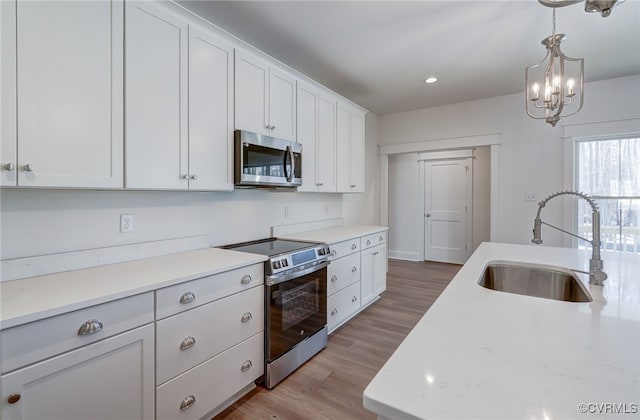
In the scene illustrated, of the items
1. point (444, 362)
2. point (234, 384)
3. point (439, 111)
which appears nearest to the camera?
point (444, 362)

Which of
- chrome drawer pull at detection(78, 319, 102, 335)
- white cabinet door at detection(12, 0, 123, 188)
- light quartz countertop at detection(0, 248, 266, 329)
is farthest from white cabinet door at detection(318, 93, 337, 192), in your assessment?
chrome drawer pull at detection(78, 319, 102, 335)

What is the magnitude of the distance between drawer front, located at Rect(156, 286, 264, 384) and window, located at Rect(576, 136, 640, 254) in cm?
411

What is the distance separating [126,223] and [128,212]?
0.23 feet

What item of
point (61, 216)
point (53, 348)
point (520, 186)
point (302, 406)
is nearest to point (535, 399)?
point (53, 348)

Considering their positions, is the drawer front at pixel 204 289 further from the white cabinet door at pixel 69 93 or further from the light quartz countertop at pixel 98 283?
the white cabinet door at pixel 69 93

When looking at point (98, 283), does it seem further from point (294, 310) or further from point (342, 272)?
point (342, 272)

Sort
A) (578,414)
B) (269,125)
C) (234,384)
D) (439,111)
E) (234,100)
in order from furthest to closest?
1. (439,111)
2. (269,125)
3. (234,100)
4. (234,384)
5. (578,414)

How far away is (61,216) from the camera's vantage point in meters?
1.58

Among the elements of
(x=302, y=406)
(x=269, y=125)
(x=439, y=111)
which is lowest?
(x=302, y=406)

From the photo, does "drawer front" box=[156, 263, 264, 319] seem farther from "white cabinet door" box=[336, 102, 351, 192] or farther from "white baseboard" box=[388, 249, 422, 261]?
"white baseboard" box=[388, 249, 422, 261]

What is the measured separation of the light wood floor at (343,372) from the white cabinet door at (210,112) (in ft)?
4.72

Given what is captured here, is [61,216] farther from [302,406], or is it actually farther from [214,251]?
[302,406]

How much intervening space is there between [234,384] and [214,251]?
87 cm

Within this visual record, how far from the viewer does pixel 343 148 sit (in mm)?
3457
